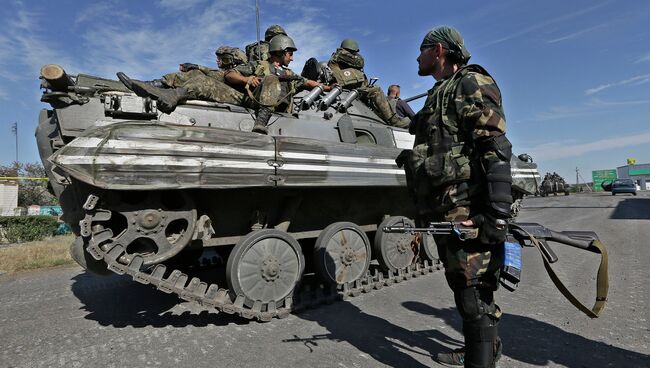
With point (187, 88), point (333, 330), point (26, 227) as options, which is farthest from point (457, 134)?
point (26, 227)

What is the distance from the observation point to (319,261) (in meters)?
5.43

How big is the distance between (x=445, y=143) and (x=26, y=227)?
15795mm

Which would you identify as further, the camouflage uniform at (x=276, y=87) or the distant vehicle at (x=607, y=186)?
the distant vehicle at (x=607, y=186)

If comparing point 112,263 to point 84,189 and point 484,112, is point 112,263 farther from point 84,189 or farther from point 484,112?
point 484,112

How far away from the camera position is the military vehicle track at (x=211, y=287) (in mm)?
3891

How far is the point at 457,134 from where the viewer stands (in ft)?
9.03

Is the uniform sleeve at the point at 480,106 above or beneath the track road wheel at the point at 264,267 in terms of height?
above

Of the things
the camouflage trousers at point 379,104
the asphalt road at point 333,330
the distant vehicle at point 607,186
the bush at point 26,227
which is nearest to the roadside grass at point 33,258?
the bush at point 26,227

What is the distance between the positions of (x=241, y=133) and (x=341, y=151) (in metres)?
1.23

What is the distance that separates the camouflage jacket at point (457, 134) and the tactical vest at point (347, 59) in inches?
203

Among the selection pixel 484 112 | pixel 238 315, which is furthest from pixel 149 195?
pixel 484 112

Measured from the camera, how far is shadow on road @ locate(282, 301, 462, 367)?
3447 millimetres

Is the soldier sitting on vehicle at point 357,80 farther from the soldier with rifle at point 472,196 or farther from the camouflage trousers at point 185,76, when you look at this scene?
the soldier with rifle at point 472,196

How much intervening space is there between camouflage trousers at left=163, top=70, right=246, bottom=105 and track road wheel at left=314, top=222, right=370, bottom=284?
2045 millimetres
